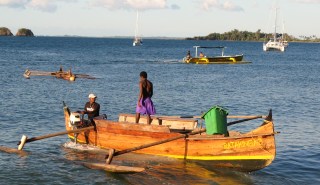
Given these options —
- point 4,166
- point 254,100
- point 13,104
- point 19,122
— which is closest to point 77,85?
point 13,104

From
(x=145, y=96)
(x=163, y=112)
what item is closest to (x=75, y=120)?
(x=145, y=96)

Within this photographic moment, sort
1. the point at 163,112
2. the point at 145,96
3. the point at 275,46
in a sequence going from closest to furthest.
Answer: the point at 145,96 < the point at 163,112 < the point at 275,46

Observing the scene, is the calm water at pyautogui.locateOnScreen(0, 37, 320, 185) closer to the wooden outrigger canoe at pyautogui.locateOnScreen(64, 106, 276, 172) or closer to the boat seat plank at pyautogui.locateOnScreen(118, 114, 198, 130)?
the wooden outrigger canoe at pyautogui.locateOnScreen(64, 106, 276, 172)

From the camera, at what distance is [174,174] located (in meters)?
16.4

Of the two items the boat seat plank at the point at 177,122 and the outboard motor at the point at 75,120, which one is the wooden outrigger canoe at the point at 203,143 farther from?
the boat seat plank at the point at 177,122

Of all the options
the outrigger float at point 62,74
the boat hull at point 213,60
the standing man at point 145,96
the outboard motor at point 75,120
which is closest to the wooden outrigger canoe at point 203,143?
the outboard motor at point 75,120

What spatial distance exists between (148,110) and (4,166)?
5475 millimetres

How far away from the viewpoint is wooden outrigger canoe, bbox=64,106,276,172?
15.7 meters

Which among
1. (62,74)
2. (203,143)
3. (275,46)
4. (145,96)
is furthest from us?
(275,46)

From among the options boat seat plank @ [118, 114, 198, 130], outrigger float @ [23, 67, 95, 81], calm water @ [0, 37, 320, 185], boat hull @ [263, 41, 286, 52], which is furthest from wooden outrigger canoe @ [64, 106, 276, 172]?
boat hull @ [263, 41, 286, 52]

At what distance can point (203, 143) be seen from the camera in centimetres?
1642

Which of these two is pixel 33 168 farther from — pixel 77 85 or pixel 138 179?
pixel 77 85

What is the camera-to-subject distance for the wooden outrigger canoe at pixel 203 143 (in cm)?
1573

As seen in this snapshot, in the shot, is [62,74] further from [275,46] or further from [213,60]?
[275,46]
